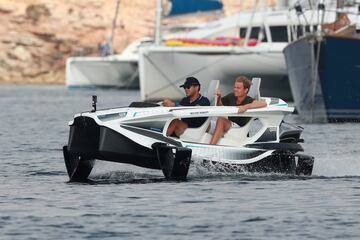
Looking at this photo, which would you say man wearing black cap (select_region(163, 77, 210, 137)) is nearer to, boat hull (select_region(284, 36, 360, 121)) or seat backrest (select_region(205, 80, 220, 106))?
seat backrest (select_region(205, 80, 220, 106))

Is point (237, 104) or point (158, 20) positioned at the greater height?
point (237, 104)

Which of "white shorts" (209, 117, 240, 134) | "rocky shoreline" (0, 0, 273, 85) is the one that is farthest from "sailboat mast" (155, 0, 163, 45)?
"rocky shoreline" (0, 0, 273, 85)

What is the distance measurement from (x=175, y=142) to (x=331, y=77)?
1667 cm

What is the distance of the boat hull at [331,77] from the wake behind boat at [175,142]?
47.8 feet

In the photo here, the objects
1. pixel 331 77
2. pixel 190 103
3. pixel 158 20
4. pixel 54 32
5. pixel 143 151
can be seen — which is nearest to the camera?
pixel 143 151

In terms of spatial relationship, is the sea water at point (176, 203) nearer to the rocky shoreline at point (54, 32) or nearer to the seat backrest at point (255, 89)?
the seat backrest at point (255, 89)

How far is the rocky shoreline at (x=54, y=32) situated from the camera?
94.5 metres

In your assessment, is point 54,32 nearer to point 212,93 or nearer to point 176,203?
point 212,93

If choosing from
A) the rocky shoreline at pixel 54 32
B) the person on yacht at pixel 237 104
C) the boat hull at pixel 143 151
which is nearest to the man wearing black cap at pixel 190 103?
the person on yacht at pixel 237 104

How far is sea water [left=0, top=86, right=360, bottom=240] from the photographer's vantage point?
15820 millimetres

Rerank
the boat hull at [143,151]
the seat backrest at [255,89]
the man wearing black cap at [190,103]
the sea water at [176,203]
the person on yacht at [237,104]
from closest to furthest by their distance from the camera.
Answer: the sea water at [176,203], the boat hull at [143,151], the man wearing black cap at [190,103], the person on yacht at [237,104], the seat backrest at [255,89]

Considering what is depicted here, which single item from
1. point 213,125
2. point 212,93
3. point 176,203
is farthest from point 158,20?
point 176,203

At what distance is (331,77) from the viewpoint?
36688 millimetres

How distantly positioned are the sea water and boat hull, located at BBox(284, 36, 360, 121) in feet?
33.4
